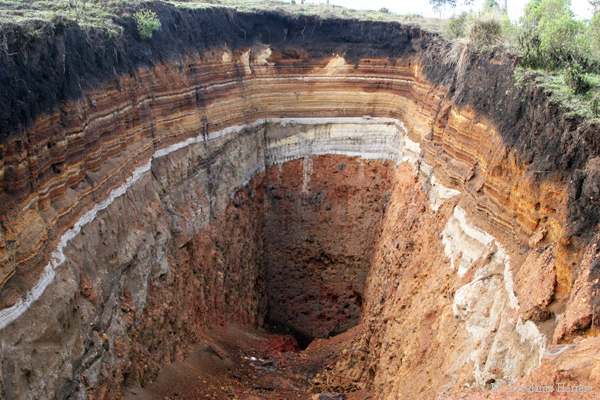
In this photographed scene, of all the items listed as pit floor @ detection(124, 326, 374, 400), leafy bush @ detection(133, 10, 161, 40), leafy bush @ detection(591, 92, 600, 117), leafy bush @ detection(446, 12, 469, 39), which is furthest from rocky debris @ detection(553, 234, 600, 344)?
leafy bush @ detection(133, 10, 161, 40)

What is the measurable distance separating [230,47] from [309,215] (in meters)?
6.99

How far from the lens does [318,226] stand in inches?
695

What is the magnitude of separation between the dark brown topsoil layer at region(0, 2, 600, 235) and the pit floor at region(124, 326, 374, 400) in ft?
19.9

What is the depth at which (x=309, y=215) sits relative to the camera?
17.6m

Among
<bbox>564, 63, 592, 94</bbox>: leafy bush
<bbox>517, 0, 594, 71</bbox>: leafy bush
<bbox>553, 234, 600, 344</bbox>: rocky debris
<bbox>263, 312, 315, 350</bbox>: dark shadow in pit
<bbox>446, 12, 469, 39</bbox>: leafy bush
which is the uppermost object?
<bbox>446, 12, 469, 39</bbox>: leafy bush

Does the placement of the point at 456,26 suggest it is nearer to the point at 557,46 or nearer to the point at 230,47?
the point at 557,46

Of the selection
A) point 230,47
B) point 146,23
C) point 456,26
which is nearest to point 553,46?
point 456,26

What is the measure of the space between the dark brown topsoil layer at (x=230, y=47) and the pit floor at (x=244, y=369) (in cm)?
607

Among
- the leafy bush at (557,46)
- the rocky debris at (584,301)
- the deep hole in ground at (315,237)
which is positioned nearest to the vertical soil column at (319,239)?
the deep hole in ground at (315,237)

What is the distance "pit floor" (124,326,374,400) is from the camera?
32.4ft

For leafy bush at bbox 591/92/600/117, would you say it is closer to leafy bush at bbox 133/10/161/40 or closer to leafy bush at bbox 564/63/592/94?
leafy bush at bbox 564/63/592/94

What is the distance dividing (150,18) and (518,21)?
9.59 metres

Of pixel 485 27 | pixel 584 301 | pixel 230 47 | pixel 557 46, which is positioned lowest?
pixel 584 301

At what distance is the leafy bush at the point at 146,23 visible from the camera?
1135cm
